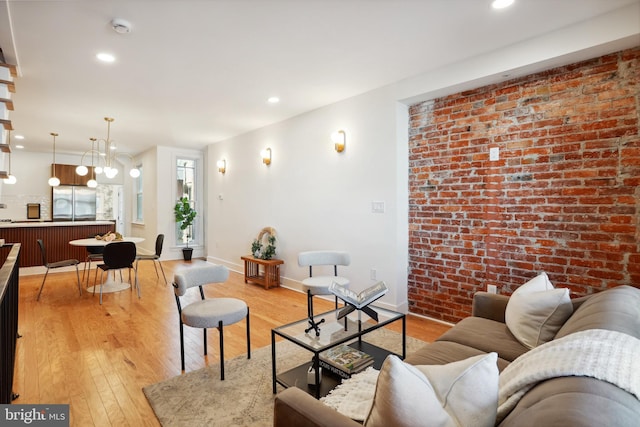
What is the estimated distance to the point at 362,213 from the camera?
13.5ft

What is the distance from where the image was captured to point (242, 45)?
2.94 m

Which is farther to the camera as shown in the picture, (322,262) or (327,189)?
(327,189)

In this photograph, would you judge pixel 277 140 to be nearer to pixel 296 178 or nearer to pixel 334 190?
pixel 296 178

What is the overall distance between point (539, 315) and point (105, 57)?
4.09m

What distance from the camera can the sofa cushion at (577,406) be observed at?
2.37ft

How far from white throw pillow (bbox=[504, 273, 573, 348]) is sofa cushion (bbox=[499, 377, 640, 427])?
3.65 ft

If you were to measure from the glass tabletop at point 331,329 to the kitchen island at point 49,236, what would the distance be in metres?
5.94

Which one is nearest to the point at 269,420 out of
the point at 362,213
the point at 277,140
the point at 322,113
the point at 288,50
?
the point at 362,213

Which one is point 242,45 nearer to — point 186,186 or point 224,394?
point 224,394

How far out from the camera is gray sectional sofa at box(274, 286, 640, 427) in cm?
75

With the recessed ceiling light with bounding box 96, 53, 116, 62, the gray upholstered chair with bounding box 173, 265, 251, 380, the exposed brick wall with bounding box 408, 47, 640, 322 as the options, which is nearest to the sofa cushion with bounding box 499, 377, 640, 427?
the gray upholstered chair with bounding box 173, 265, 251, 380

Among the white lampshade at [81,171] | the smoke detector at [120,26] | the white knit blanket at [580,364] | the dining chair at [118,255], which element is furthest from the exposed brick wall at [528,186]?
the white lampshade at [81,171]

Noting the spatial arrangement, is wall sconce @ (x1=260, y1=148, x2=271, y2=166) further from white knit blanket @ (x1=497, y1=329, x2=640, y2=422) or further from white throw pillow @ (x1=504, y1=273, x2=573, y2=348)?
white knit blanket @ (x1=497, y1=329, x2=640, y2=422)

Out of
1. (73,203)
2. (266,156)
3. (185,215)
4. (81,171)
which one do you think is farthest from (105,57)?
(73,203)
